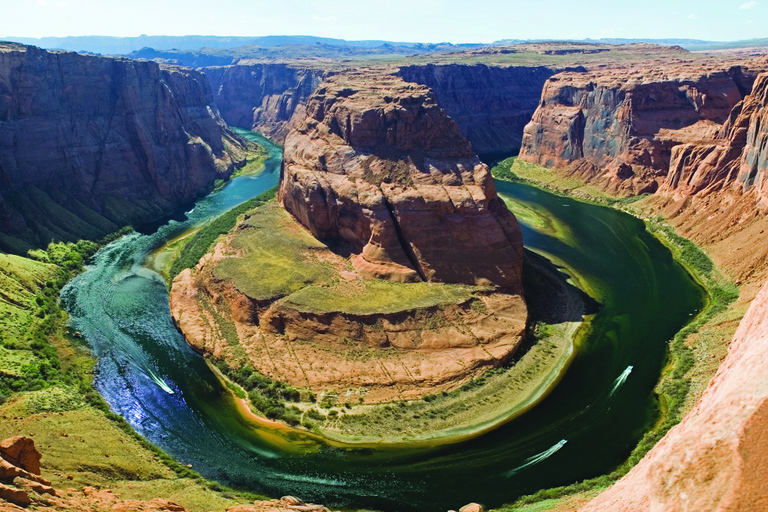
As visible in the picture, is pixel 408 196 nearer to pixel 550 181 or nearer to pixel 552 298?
pixel 552 298

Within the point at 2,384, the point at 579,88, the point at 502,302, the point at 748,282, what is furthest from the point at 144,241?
the point at 579,88

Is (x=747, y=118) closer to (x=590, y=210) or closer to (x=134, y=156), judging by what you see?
(x=590, y=210)

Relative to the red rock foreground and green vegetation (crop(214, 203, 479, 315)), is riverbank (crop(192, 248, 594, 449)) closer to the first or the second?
green vegetation (crop(214, 203, 479, 315))

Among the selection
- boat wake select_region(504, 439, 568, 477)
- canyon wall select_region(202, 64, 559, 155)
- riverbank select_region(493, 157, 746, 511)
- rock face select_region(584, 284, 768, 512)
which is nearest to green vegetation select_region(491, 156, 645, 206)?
riverbank select_region(493, 157, 746, 511)

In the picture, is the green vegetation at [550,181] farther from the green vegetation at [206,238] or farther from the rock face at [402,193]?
the green vegetation at [206,238]

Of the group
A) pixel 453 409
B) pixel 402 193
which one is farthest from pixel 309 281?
pixel 453 409
